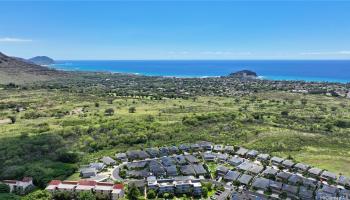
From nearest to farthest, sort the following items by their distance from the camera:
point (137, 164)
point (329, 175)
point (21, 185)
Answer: point (21, 185)
point (329, 175)
point (137, 164)

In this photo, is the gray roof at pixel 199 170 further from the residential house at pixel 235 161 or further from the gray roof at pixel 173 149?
the gray roof at pixel 173 149

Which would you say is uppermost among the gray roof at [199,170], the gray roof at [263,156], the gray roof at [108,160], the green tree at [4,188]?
the gray roof at [263,156]

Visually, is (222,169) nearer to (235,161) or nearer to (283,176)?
(235,161)

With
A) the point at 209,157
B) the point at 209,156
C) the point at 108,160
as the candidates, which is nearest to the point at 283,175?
the point at 209,157

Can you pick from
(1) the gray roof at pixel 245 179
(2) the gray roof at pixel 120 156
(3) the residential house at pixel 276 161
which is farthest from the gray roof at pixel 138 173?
(3) the residential house at pixel 276 161

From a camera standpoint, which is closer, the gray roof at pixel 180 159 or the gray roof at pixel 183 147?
the gray roof at pixel 180 159

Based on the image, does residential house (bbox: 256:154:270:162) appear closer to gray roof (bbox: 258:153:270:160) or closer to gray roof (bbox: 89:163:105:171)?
gray roof (bbox: 258:153:270:160)
